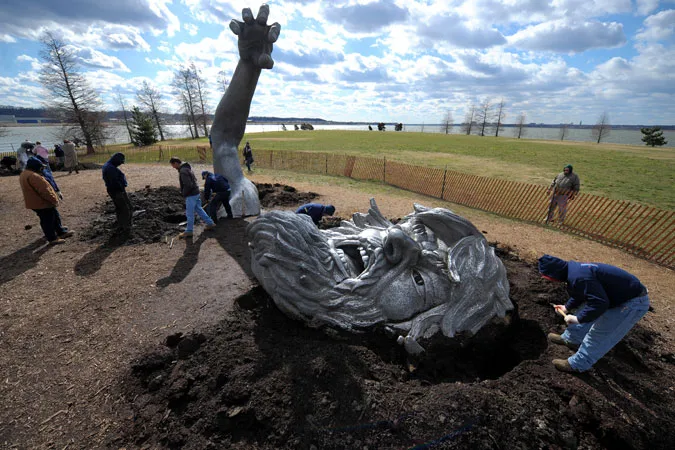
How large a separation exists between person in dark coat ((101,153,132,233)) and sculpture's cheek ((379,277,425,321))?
594 cm

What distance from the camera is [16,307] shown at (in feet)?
14.5

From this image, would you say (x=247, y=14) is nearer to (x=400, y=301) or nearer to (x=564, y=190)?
(x=400, y=301)

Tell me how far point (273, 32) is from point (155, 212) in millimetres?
5315

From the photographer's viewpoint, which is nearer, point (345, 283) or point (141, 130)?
point (345, 283)

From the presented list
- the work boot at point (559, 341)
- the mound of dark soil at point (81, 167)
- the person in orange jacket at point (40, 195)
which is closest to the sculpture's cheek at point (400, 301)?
the work boot at point (559, 341)

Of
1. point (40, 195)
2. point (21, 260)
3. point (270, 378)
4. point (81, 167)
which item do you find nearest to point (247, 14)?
point (40, 195)

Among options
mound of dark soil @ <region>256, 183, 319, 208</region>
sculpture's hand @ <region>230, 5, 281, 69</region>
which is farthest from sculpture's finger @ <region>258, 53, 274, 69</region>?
mound of dark soil @ <region>256, 183, 319, 208</region>

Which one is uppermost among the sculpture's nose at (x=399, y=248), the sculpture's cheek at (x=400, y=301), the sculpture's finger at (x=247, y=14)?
the sculpture's finger at (x=247, y=14)

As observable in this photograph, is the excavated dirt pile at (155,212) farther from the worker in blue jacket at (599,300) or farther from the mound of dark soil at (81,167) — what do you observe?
the mound of dark soil at (81,167)

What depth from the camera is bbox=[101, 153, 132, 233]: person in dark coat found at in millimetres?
6453

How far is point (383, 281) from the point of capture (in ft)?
11.5

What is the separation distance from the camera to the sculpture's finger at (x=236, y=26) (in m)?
7.25

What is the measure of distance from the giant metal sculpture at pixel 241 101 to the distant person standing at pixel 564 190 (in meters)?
8.16

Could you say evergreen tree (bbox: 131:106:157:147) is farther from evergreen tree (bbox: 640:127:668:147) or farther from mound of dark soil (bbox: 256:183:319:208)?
evergreen tree (bbox: 640:127:668:147)
